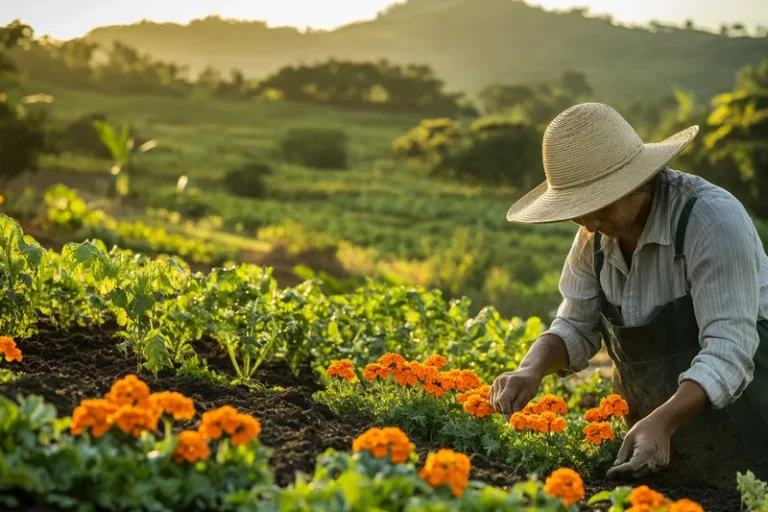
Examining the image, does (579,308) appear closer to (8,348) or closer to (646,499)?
(646,499)

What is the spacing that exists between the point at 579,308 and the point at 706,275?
719mm

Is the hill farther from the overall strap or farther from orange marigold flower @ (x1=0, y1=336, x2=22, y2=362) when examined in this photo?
the overall strap

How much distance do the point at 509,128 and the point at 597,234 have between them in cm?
3357

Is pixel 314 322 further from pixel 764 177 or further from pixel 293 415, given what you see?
pixel 764 177

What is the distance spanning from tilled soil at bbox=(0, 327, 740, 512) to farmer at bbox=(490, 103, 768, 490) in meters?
0.27

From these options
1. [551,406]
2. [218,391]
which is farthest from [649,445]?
[218,391]

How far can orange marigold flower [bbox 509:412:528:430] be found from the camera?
3.36 m

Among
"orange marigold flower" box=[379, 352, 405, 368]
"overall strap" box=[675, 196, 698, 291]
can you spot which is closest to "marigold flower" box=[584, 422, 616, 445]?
"overall strap" box=[675, 196, 698, 291]

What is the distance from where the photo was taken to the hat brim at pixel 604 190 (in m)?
3.23

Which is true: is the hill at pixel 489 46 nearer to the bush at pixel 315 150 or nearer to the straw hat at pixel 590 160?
the bush at pixel 315 150

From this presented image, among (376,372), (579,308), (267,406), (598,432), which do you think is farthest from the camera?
(579,308)

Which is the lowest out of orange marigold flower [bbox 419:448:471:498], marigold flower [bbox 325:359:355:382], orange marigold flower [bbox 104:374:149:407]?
marigold flower [bbox 325:359:355:382]

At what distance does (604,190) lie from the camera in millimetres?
3289

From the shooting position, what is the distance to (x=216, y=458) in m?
2.46
